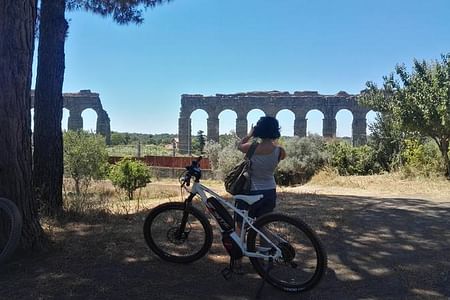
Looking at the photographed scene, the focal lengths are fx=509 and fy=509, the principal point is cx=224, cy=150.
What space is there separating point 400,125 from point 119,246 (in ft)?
41.4

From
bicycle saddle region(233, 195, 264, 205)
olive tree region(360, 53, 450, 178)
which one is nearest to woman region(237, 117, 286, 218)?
bicycle saddle region(233, 195, 264, 205)

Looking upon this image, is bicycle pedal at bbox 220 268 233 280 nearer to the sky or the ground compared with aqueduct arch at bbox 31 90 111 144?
nearer to the ground

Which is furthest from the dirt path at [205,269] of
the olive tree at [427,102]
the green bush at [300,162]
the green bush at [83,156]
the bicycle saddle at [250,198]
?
the green bush at [83,156]

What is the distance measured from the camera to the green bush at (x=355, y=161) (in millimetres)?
21172

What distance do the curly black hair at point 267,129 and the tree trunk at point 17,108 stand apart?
89.5 inches

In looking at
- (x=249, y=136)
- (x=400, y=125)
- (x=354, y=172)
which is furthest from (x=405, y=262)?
(x=354, y=172)

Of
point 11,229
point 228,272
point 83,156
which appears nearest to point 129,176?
point 83,156

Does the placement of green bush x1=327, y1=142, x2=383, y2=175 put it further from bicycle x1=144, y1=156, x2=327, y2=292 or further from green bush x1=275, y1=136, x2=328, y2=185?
bicycle x1=144, y1=156, x2=327, y2=292

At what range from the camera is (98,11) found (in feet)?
35.3

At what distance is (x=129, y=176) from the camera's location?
21578 mm

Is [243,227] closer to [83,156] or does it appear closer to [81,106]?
[83,156]

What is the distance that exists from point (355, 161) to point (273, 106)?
32.0 metres

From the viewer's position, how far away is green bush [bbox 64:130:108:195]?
25.1m

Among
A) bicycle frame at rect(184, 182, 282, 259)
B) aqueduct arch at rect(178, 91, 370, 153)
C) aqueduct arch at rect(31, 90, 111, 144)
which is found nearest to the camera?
bicycle frame at rect(184, 182, 282, 259)
